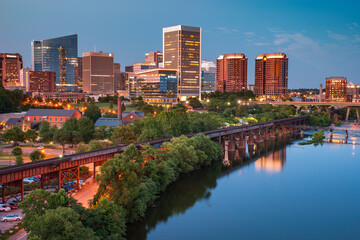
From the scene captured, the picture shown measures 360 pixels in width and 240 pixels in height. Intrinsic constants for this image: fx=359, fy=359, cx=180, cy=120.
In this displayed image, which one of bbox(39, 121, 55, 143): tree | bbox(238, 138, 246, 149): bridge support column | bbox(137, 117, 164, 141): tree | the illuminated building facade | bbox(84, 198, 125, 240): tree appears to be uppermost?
the illuminated building facade

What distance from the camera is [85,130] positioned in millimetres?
75188

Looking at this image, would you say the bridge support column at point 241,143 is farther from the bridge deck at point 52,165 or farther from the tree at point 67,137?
the tree at point 67,137

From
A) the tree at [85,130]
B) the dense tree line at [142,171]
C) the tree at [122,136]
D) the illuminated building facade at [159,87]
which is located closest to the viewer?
the dense tree line at [142,171]

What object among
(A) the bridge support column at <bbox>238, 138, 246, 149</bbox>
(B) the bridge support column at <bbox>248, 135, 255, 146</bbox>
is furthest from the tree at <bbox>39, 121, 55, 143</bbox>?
(B) the bridge support column at <bbox>248, 135, 255, 146</bbox>

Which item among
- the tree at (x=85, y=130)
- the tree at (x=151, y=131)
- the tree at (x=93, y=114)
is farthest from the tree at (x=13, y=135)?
the tree at (x=93, y=114)

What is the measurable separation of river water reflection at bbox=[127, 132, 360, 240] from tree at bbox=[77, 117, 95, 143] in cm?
2706

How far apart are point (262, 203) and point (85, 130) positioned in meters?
42.6

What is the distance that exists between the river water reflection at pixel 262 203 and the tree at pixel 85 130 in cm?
2706

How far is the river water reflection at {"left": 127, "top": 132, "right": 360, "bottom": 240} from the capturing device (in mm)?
37594

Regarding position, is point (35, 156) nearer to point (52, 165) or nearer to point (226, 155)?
point (52, 165)

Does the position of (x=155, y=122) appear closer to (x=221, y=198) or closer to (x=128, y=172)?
(x=221, y=198)

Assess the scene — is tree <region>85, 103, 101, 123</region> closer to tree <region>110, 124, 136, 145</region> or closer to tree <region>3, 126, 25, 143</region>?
tree <region>3, 126, 25, 143</region>

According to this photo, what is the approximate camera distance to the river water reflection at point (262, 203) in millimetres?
37594

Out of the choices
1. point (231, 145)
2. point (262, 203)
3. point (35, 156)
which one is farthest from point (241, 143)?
point (35, 156)
